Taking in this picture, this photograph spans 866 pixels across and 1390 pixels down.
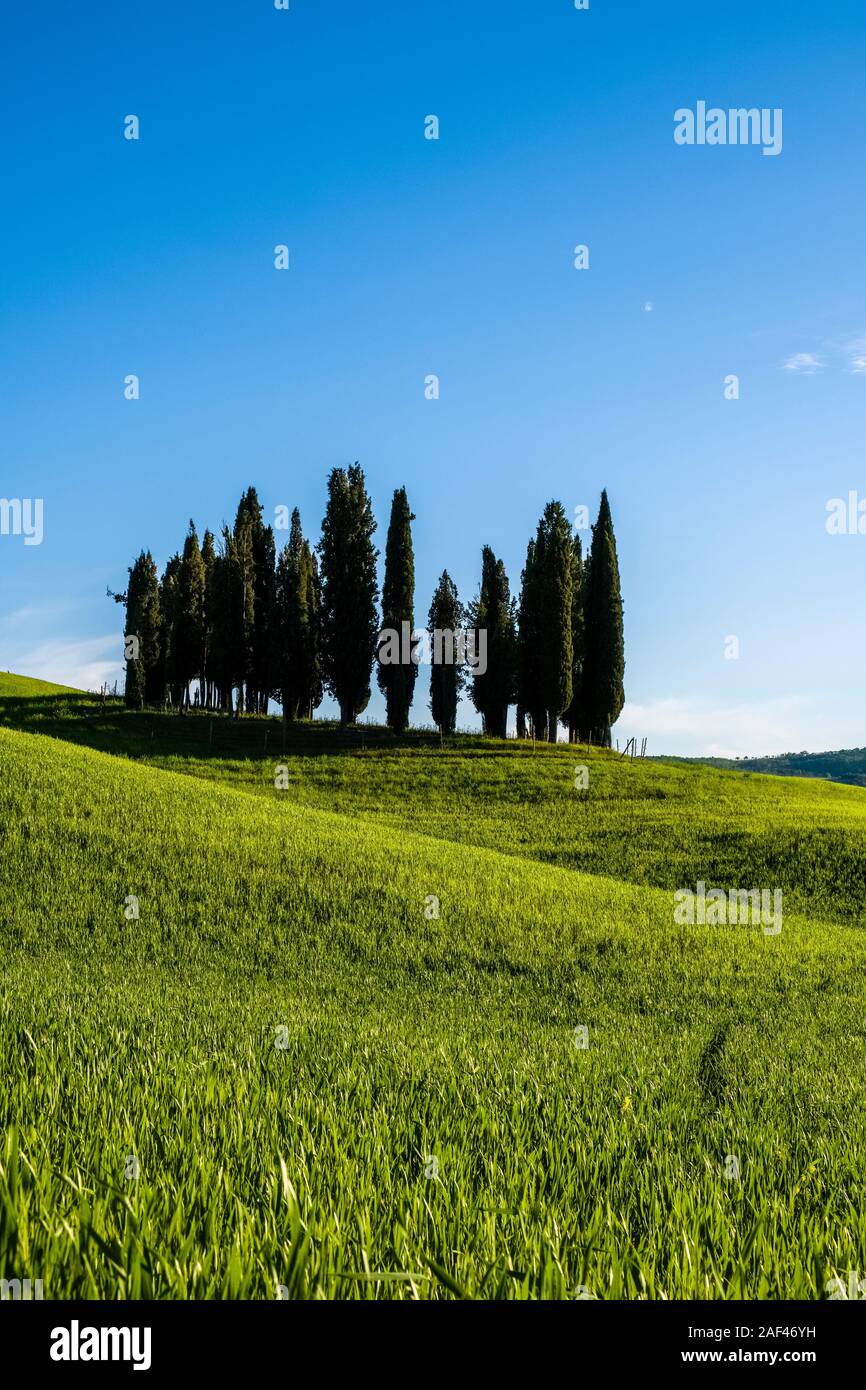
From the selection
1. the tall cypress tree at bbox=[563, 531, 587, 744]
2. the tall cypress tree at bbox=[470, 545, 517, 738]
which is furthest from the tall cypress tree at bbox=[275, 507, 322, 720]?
the tall cypress tree at bbox=[563, 531, 587, 744]

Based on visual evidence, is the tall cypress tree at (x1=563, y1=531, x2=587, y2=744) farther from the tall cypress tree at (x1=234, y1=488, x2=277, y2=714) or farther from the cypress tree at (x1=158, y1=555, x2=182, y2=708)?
the cypress tree at (x1=158, y1=555, x2=182, y2=708)

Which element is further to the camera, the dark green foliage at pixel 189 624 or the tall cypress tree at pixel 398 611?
the dark green foliage at pixel 189 624

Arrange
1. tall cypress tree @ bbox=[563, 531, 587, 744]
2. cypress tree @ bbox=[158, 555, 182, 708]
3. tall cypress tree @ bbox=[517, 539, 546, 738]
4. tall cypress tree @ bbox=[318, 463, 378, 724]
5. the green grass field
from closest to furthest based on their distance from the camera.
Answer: the green grass field < tall cypress tree @ bbox=[318, 463, 378, 724] < tall cypress tree @ bbox=[563, 531, 587, 744] < tall cypress tree @ bbox=[517, 539, 546, 738] < cypress tree @ bbox=[158, 555, 182, 708]

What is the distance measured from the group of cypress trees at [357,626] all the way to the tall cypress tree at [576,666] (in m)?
0.14

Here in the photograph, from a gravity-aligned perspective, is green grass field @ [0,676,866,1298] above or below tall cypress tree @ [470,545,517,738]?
below

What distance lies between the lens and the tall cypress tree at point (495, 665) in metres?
66.3

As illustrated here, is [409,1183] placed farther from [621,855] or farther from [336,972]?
[621,855]

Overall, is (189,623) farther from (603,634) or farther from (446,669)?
(603,634)

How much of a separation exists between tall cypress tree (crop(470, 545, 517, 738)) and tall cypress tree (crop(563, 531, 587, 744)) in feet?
17.1

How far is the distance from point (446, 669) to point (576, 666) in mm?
10897

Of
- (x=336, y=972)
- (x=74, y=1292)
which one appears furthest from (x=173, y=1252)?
(x=336, y=972)

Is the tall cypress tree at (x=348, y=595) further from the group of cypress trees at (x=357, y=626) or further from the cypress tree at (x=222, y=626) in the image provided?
the cypress tree at (x=222, y=626)

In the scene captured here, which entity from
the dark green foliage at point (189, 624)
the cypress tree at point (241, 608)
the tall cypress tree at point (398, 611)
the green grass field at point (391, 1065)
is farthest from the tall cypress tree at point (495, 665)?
the green grass field at point (391, 1065)

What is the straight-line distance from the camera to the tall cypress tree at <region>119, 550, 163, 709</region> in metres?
→ 63.7
